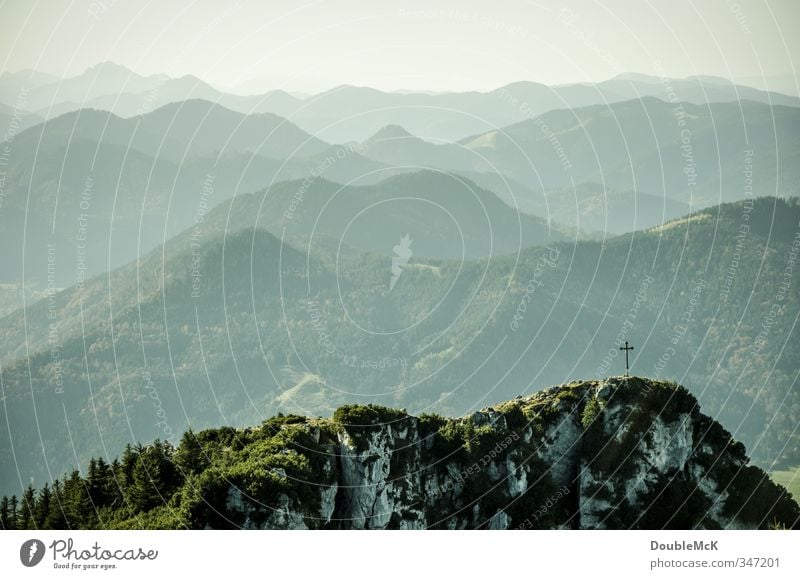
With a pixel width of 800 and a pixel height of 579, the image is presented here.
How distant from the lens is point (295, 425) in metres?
67.4

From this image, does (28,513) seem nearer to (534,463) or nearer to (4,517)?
(4,517)

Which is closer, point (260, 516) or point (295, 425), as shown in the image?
point (260, 516)

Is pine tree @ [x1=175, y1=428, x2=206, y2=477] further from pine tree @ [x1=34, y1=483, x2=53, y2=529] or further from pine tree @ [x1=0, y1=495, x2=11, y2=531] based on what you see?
pine tree @ [x1=0, y1=495, x2=11, y2=531]

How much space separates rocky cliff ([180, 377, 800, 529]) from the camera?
216 ft

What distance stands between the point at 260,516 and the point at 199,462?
22.7 feet

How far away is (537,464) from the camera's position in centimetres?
6975

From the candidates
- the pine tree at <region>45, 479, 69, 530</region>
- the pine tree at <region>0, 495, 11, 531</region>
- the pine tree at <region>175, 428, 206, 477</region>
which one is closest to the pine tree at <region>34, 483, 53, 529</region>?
the pine tree at <region>45, 479, 69, 530</region>

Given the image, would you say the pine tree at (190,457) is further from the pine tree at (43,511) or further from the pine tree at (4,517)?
the pine tree at (4,517)
